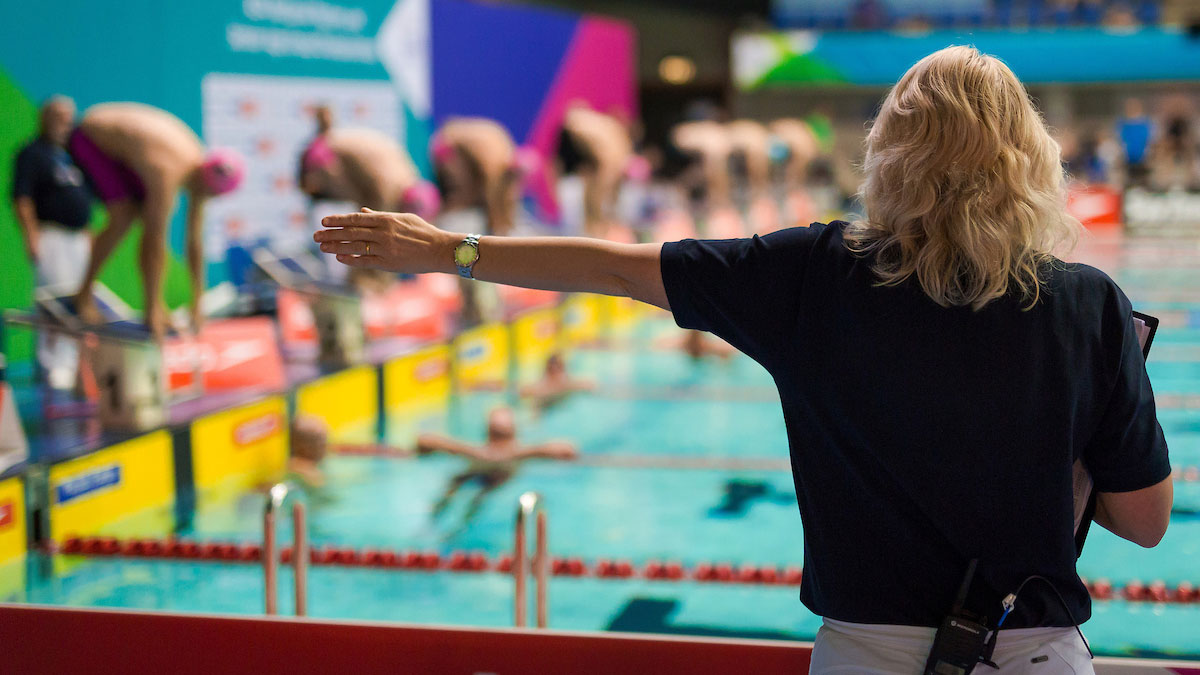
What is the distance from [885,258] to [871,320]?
0.25ft

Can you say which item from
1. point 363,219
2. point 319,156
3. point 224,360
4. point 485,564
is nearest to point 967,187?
point 363,219

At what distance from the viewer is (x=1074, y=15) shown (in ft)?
68.5

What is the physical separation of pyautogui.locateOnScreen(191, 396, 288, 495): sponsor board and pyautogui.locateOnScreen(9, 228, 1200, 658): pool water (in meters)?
0.28

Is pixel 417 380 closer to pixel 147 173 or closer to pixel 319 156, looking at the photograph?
pixel 319 156

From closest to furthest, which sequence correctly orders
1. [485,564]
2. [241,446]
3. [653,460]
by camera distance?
[485,564] < [241,446] < [653,460]

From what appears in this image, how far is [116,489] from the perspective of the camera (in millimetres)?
4641

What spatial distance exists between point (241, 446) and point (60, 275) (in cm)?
173

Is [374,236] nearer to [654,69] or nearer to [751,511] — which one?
[751,511]

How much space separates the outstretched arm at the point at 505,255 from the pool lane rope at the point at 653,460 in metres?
3.96

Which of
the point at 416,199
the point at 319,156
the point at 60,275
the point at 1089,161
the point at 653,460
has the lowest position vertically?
the point at 653,460

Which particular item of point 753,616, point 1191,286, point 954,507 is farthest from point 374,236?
point 1191,286

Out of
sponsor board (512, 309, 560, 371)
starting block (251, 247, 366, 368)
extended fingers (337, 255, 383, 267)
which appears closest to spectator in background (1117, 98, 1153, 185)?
sponsor board (512, 309, 560, 371)

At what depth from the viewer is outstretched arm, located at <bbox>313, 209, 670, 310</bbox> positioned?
1420 millimetres

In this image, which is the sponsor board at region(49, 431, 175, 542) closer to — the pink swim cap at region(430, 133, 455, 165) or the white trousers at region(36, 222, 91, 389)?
the white trousers at region(36, 222, 91, 389)
